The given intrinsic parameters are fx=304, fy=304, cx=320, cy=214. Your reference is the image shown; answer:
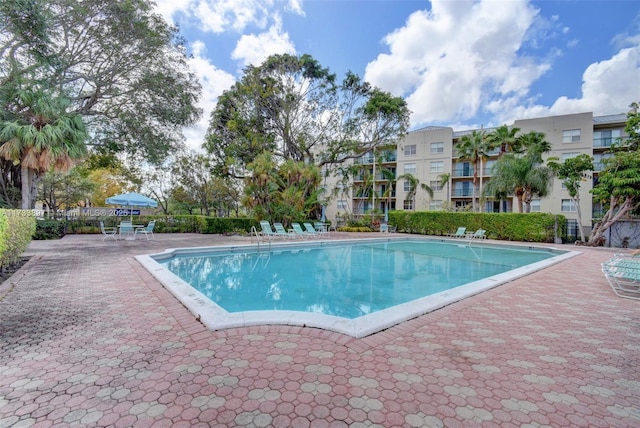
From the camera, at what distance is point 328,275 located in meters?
8.89

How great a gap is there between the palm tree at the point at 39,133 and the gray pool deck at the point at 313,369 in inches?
390

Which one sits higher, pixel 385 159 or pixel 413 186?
pixel 385 159

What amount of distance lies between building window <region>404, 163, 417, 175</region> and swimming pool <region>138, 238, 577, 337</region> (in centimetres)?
2104

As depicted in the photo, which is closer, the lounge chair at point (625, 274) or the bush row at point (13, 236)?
the lounge chair at point (625, 274)

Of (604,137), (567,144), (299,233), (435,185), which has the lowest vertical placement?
(299,233)

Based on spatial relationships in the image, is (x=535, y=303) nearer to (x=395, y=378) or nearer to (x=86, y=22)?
(x=395, y=378)

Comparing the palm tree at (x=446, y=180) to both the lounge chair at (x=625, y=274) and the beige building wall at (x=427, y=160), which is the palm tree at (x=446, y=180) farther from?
the lounge chair at (x=625, y=274)

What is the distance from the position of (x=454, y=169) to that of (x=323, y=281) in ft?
96.6

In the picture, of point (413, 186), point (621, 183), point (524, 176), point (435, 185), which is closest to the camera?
point (621, 183)

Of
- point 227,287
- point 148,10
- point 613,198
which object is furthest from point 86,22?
point 613,198

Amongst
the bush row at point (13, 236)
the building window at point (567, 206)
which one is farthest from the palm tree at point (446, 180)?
the bush row at point (13, 236)

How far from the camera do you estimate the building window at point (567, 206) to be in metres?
27.4

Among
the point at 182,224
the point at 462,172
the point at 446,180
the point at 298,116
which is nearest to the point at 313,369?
the point at 182,224

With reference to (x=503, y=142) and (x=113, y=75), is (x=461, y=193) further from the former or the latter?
(x=113, y=75)
